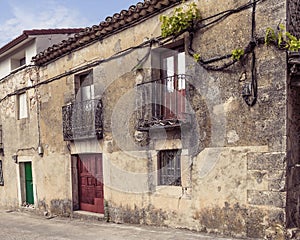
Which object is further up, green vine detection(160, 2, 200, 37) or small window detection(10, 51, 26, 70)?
small window detection(10, 51, 26, 70)

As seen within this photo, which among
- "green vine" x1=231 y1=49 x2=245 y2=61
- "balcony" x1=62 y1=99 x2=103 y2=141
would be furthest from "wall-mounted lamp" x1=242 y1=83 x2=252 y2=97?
"balcony" x1=62 y1=99 x2=103 y2=141

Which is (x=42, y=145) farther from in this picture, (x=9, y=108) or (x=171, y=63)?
(x=171, y=63)

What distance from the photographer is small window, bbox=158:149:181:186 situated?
20.4ft

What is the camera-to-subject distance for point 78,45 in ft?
26.9

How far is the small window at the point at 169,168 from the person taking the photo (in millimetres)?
6230

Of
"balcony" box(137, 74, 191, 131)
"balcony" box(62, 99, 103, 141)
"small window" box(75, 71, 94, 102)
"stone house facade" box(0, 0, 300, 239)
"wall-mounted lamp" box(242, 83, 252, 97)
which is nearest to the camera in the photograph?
"stone house facade" box(0, 0, 300, 239)

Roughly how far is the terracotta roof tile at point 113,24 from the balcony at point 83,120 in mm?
1518

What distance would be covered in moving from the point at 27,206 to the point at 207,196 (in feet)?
24.9

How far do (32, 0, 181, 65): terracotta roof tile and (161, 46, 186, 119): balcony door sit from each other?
34.4 inches

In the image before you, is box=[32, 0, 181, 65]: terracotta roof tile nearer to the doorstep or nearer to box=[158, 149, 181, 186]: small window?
box=[158, 149, 181, 186]: small window

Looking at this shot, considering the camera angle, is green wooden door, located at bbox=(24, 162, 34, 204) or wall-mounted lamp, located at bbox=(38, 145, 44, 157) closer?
wall-mounted lamp, located at bbox=(38, 145, 44, 157)

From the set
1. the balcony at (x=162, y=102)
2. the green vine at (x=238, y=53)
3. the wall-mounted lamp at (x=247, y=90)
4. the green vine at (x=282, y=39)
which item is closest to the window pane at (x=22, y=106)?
the balcony at (x=162, y=102)

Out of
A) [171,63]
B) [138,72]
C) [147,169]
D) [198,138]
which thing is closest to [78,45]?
[138,72]

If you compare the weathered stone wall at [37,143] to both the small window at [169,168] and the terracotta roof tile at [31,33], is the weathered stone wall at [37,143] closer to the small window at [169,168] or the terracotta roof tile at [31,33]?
the terracotta roof tile at [31,33]
